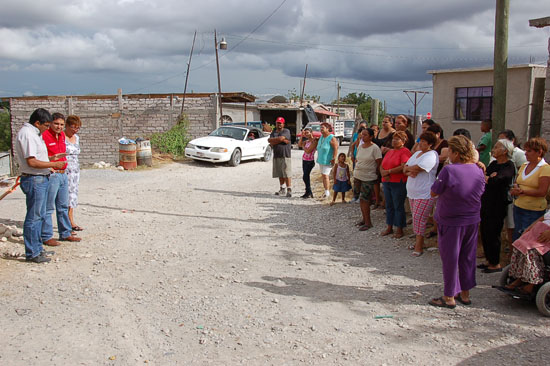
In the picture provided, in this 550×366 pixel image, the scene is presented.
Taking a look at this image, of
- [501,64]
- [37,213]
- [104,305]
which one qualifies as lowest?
[104,305]

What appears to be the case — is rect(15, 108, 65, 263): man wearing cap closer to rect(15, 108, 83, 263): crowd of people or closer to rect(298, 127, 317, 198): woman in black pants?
rect(15, 108, 83, 263): crowd of people

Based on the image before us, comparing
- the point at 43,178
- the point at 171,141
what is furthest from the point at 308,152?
the point at 171,141

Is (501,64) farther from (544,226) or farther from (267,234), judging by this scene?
(267,234)

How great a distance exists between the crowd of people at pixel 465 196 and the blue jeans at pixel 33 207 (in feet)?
15.1

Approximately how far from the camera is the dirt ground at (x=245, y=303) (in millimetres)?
3537

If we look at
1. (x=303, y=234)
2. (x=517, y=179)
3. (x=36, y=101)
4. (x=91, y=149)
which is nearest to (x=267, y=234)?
(x=303, y=234)

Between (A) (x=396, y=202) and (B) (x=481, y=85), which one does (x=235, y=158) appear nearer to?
(A) (x=396, y=202)

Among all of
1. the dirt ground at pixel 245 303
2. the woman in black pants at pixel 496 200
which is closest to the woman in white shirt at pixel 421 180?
the dirt ground at pixel 245 303

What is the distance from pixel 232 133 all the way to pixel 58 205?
11.9 m

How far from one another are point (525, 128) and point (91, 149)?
19454 mm

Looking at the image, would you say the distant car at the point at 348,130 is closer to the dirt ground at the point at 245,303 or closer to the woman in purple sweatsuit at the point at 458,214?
the dirt ground at the point at 245,303

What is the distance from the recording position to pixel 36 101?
22141mm

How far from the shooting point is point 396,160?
6672mm

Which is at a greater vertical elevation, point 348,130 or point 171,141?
point 348,130
